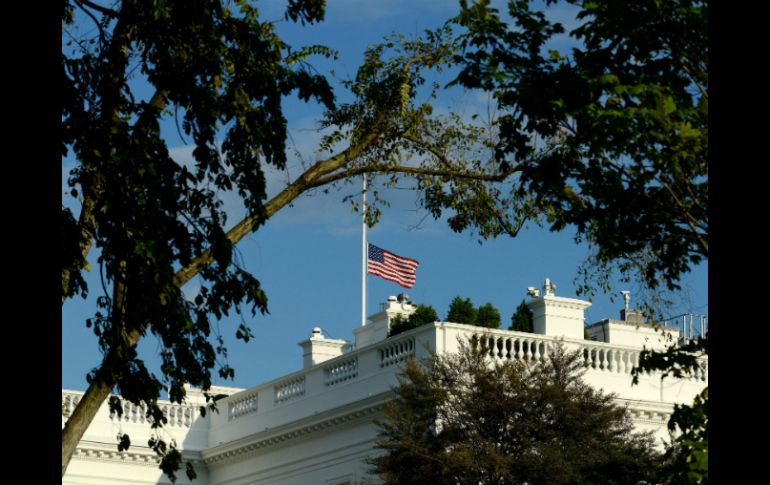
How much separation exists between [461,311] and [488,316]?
902 mm

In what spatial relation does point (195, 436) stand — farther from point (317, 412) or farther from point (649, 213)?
point (649, 213)

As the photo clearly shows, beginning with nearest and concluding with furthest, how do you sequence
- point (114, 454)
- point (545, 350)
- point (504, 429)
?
point (504, 429), point (545, 350), point (114, 454)

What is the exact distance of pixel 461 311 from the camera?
43844 mm

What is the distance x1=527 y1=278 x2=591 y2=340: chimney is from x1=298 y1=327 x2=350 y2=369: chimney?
844 centimetres

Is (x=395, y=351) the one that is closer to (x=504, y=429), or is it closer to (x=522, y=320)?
(x=504, y=429)

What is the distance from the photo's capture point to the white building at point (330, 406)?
3350cm

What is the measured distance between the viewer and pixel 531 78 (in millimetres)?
13281

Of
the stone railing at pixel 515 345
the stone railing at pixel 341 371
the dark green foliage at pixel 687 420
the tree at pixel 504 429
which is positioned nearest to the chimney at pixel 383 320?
the stone railing at pixel 341 371

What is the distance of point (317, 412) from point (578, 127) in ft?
78.4

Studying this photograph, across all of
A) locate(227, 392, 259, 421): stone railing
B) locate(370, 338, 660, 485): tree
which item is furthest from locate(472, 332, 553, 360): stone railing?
locate(227, 392, 259, 421): stone railing

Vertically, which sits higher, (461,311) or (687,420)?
(461,311)

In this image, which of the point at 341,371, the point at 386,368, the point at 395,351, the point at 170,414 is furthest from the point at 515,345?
the point at 170,414
